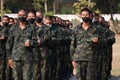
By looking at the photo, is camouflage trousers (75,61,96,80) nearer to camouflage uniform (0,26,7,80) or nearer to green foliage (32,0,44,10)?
camouflage uniform (0,26,7,80)

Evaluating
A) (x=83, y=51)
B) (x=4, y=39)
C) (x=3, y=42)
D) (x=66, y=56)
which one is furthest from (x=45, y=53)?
(x=66, y=56)

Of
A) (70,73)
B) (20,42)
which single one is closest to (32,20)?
(20,42)

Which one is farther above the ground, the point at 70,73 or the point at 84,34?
the point at 84,34

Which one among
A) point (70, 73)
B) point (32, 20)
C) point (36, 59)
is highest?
point (32, 20)

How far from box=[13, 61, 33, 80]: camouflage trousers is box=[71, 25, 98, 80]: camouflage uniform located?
1099mm

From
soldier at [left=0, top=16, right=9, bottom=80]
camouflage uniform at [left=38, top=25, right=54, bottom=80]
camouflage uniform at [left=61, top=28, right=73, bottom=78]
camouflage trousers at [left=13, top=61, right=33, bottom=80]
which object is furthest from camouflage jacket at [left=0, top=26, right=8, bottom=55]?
camouflage uniform at [left=61, top=28, right=73, bottom=78]

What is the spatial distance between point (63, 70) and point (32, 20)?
4569mm

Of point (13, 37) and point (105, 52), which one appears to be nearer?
point (13, 37)

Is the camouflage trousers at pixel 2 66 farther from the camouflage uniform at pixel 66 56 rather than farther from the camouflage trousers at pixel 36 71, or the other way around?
the camouflage uniform at pixel 66 56

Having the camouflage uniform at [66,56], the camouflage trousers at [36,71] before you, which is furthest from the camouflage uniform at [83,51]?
the camouflage uniform at [66,56]

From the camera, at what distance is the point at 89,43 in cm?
1063

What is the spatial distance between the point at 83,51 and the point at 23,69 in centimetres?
139

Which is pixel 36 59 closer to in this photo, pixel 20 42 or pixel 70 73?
pixel 20 42

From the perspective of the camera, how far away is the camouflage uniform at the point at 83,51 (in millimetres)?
10594
